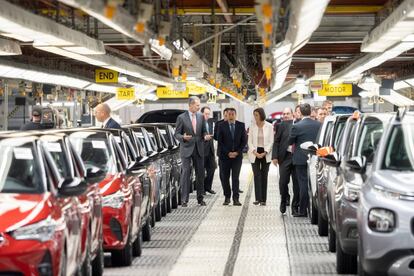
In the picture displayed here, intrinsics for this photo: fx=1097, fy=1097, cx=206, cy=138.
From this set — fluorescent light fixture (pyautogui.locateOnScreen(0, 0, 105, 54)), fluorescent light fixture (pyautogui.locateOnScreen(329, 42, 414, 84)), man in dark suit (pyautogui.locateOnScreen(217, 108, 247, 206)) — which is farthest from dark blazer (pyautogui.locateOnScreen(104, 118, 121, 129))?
fluorescent light fixture (pyautogui.locateOnScreen(329, 42, 414, 84))

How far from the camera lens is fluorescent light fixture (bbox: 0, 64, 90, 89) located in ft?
83.9

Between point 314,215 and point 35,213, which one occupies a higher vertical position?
point 35,213

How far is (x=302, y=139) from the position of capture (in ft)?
62.1

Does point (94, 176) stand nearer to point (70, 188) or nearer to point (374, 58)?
point (70, 188)

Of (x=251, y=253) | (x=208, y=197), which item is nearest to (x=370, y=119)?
(x=251, y=253)

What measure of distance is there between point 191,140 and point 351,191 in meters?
10.7

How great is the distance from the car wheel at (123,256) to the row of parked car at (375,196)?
2.37 m

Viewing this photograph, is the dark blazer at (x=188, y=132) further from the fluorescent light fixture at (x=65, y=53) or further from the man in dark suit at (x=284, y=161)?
the fluorescent light fixture at (x=65, y=53)

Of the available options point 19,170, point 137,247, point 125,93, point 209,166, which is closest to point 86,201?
point 19,170

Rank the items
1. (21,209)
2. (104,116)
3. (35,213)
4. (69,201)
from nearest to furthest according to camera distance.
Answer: (35,213) < (21,209) < (69,201) < (104,116)

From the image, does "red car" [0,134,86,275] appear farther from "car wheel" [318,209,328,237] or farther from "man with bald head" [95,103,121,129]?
"man with bald head" [95,103,121,129]

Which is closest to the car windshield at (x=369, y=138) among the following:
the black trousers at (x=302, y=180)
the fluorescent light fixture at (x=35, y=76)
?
the black trousers at (x=302, y=180)

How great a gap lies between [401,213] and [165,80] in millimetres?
28457

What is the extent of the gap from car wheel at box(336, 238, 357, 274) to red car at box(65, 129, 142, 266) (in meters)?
2.41
